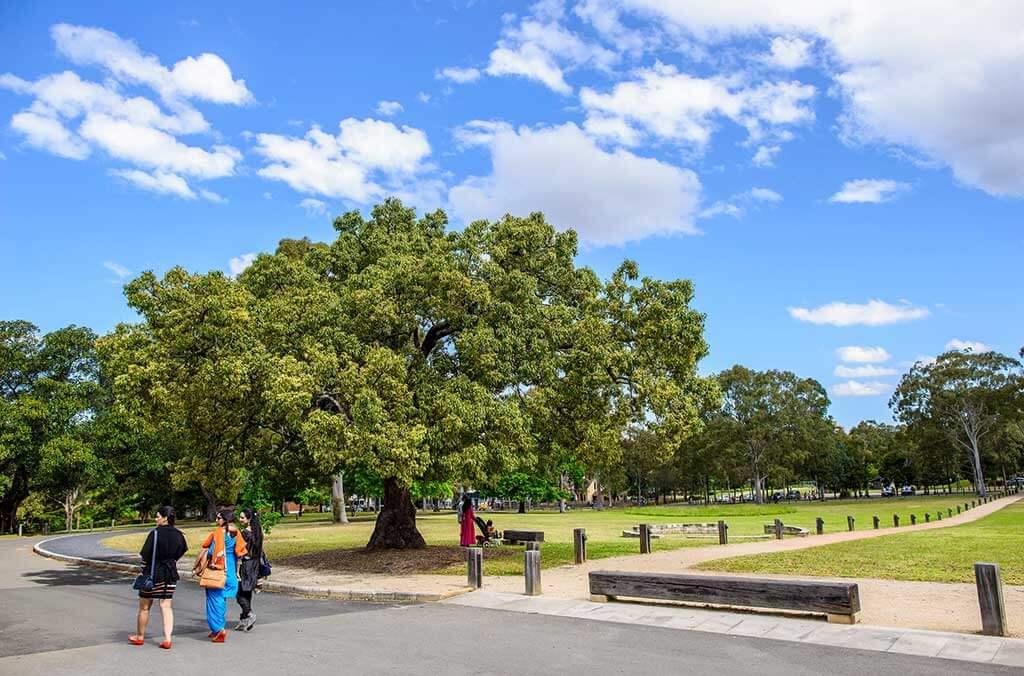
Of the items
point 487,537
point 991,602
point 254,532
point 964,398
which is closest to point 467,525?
point 487,537

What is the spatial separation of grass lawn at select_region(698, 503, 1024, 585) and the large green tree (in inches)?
2130

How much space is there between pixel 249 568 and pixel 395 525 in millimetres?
11567

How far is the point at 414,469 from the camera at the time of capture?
16.2 meters

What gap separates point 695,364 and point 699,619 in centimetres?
1035

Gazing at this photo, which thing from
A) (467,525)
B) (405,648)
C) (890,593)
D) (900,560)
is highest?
(467,525)

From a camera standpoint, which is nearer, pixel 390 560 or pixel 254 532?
pixel 254 532

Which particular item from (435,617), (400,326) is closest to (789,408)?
(400,326)

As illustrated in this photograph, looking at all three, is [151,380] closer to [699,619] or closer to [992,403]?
[699,619]

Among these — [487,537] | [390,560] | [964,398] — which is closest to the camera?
[390,560]

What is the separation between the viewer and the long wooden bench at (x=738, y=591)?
1034 cm

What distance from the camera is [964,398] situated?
71688mm

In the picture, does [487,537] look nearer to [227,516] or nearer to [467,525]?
[467,525]

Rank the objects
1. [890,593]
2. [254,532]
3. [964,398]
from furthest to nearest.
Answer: [964,398]
[890,593]
[254,532]

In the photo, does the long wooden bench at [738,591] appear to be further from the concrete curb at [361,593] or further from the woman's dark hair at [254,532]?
the woman's dark hair at [254,532]
